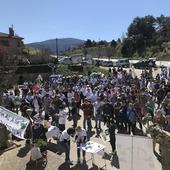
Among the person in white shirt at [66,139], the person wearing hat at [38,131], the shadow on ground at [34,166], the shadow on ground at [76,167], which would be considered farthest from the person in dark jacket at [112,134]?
the shadow on ground at [34,166]

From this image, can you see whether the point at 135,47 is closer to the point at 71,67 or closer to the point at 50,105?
the point at 71,67

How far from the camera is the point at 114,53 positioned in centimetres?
9425

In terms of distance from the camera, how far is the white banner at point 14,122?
55.8 ft

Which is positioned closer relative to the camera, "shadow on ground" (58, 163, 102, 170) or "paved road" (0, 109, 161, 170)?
"paved road" (0, 109, 161, 170)

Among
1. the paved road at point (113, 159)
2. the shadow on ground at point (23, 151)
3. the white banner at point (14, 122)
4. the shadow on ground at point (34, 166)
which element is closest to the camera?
the paved road at point (113, 159)

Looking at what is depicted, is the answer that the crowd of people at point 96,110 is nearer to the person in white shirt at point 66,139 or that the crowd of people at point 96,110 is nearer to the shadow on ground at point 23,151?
the person in white shirt at point 66,139

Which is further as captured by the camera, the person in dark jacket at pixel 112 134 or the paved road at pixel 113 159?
the person in dark jacket at pixel 112 134

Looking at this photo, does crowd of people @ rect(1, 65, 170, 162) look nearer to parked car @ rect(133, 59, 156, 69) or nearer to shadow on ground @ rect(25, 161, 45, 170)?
shadow on ground @ rect(25, 161, 45, 170)

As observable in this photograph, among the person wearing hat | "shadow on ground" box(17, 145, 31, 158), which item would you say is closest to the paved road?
"shadow on ground" box(17, 145, 31, 158)

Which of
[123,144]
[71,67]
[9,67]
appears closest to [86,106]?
[9,67]

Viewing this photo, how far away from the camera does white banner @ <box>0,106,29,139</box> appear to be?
17.0m

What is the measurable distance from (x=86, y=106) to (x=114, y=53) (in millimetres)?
74738

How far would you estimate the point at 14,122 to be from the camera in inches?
687

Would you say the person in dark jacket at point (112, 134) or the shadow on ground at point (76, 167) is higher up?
the person in dark jacket at point (112, 134)
